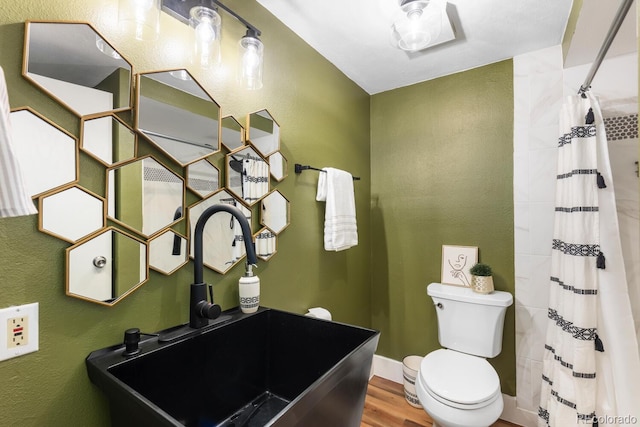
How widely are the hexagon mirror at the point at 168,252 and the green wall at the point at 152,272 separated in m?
0.04

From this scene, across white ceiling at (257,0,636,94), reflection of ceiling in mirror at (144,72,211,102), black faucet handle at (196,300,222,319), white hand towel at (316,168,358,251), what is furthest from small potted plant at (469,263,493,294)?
reflection of ceiling in mirror at (144,72,211,102)

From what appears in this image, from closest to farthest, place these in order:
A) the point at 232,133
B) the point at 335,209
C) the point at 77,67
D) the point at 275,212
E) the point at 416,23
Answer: the point at 77,67 → the point at 232,133 → the point at 416,23 → the point at 275,212 → the point at 335,209

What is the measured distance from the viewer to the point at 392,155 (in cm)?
241

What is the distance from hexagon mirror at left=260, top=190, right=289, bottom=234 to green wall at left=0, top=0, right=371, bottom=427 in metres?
0.06

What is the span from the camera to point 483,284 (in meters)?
1.87

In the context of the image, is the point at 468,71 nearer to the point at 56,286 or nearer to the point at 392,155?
the point at 392,155

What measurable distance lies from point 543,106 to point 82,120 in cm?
239

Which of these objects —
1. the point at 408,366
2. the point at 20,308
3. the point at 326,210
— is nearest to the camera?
the point at 20,308

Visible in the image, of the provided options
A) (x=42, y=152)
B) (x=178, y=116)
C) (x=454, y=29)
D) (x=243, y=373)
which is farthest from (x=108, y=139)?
(x=454, y=29)

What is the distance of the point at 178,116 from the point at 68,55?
0.34m

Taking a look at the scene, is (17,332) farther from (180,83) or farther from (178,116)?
(180,83)

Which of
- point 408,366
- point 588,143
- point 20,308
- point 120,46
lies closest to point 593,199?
point 588,143

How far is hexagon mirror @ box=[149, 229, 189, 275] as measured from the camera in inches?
39.4

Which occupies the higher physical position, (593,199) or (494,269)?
(593,199)
